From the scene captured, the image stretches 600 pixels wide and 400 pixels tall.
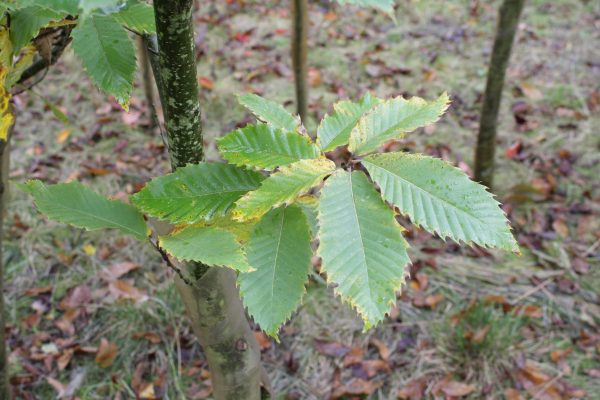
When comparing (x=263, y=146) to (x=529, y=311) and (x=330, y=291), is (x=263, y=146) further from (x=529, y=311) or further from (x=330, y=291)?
(x=529, y=311)

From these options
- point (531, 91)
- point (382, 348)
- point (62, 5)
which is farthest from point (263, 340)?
point (531, 91)

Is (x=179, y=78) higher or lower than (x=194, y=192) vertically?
higher

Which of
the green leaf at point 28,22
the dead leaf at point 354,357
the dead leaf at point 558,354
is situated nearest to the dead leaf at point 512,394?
the dead leaf at point 558,354

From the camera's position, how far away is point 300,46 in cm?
272

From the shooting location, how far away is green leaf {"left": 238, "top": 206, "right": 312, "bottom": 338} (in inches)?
26.3

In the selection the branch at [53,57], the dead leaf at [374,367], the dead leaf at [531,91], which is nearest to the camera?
the branch at [53,57]

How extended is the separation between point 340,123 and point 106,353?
6.06 ft

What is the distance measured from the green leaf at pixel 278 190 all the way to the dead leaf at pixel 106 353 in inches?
72.2

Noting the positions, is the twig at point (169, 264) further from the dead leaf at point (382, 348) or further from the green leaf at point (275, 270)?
the dead leaf at point (382, 348)

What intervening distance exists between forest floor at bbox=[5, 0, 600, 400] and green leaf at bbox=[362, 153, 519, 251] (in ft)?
2.04

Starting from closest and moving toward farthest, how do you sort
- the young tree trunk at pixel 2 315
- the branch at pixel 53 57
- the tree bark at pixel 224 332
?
the tree bark at pixel 224 332, the branch at pixel 53 57, the young tree trunk at pixel 2 315

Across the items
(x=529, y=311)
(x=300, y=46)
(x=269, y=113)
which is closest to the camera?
(x=269, y=113)

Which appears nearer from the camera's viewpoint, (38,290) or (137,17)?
(137,17)

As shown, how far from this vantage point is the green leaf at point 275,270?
669 mm
